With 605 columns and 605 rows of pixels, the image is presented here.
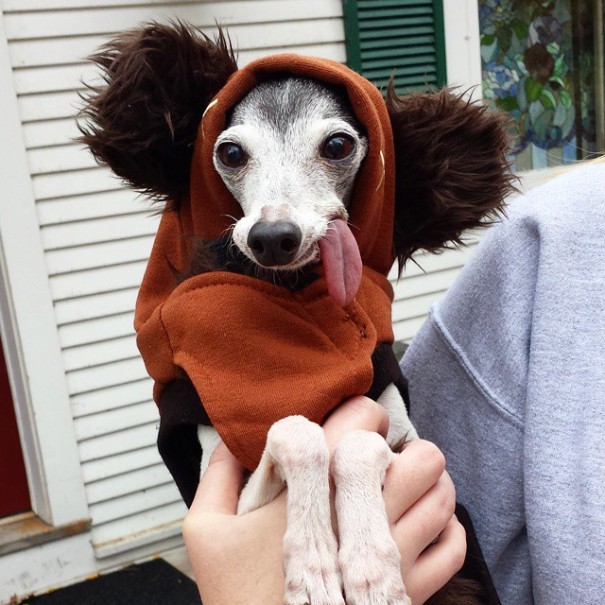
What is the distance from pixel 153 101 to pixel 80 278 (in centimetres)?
196

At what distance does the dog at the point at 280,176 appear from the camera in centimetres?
104

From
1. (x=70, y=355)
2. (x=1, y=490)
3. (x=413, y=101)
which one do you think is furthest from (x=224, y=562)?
(x=1, y=490)

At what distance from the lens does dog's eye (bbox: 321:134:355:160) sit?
1.11m

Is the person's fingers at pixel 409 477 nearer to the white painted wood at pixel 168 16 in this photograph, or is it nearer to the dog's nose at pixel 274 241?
the dog's nose at pixel 274 241

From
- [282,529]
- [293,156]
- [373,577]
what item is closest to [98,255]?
[293,156]

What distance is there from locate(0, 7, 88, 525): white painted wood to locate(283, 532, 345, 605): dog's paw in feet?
7.37

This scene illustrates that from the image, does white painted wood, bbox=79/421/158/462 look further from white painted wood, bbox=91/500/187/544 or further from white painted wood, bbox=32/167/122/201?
white painted wood, bbox=32/167/122/201

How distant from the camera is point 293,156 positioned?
1.10 metres

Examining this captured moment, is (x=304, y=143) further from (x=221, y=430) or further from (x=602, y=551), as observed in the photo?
(x=602, y=551)

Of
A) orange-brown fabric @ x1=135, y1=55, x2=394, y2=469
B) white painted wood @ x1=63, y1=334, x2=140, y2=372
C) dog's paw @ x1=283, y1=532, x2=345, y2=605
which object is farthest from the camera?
white painted wood @ x1=63, y1=334, x2=140, y2=372

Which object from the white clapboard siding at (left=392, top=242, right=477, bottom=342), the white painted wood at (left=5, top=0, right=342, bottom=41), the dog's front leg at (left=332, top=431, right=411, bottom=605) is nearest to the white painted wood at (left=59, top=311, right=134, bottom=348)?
the white painted wood at (left=5, top=0, right=342, bottom=41)

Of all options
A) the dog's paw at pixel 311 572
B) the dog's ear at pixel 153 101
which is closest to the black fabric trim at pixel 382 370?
the dog's paw at pixel 311 572

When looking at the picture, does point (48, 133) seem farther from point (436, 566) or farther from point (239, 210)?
point (436, 566)

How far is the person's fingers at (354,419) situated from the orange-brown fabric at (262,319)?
0.06 feet
